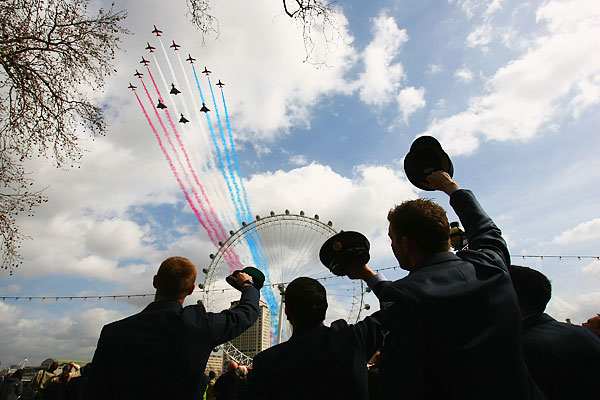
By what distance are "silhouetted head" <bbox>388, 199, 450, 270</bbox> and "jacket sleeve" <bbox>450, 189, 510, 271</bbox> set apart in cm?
15

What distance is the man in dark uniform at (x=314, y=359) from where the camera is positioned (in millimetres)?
2475

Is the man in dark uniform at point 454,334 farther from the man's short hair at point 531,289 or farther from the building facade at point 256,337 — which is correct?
the building facade at point 256,337

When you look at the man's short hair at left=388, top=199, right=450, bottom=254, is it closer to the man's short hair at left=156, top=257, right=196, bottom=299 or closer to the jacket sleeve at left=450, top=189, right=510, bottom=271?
the jacket sleeve at left=450, top=189, right=510, bottom=271

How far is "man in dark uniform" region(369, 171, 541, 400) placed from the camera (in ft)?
4.67

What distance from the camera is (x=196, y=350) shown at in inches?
109

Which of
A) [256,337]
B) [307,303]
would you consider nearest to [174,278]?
[307,303]

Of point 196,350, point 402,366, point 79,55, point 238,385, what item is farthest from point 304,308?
point 79,55

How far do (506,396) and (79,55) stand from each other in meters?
10.9

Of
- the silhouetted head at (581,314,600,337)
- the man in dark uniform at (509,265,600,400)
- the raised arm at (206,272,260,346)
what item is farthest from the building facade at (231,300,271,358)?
the man in dark uniform at (509,265,600,400)

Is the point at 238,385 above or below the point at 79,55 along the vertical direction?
below

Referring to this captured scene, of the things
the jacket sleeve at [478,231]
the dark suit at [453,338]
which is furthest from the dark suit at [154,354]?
the jacket sleeve at [478,231]

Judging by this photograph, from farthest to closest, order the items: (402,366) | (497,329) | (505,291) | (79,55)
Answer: (79,55), (505,291), (497,329), (402,366)

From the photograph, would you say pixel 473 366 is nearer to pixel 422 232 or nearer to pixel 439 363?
pixel 439 363

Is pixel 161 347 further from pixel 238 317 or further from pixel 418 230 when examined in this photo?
pixel 418 230
